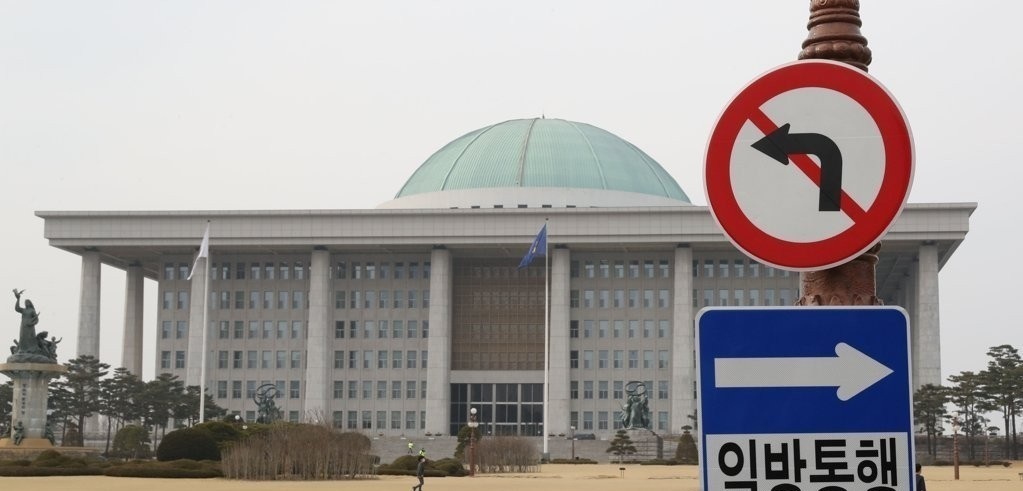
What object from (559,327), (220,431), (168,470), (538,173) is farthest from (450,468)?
(538,173)

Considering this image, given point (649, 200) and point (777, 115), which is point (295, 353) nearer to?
point (649, 200)

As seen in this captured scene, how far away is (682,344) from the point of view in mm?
118875

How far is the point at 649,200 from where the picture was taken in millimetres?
129125

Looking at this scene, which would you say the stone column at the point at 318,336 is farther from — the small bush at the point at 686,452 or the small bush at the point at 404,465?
the small bush at the point at 404,465

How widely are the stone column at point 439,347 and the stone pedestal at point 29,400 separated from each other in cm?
4859

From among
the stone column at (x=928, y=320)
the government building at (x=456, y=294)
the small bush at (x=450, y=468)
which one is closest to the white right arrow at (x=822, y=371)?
the small bush at (x=450, y=468)

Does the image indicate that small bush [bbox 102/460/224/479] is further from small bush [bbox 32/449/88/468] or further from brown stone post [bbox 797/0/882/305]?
brown stone post [bbox 797/0/882/305]

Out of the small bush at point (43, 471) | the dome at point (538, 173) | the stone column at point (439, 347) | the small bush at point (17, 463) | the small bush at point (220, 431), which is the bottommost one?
the small bush at point (43, 471)

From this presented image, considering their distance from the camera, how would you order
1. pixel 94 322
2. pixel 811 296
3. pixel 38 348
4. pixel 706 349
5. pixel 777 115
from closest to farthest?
pixel 706 349 → pixel 777 115 → pixel 811 296 → pixel 38 348 → pixel 94 322

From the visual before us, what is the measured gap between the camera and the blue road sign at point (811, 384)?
4.30 metres

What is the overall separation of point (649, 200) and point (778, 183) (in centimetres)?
12504

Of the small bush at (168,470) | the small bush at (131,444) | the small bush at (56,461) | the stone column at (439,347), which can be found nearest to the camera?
the small bush at (168,470)

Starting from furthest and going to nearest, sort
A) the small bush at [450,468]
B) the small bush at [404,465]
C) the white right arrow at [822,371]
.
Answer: the small bush at [404,465], the small bush at [450,468], the white right arrow at [822,371]

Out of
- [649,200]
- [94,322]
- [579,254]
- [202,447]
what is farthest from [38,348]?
[649,200]
